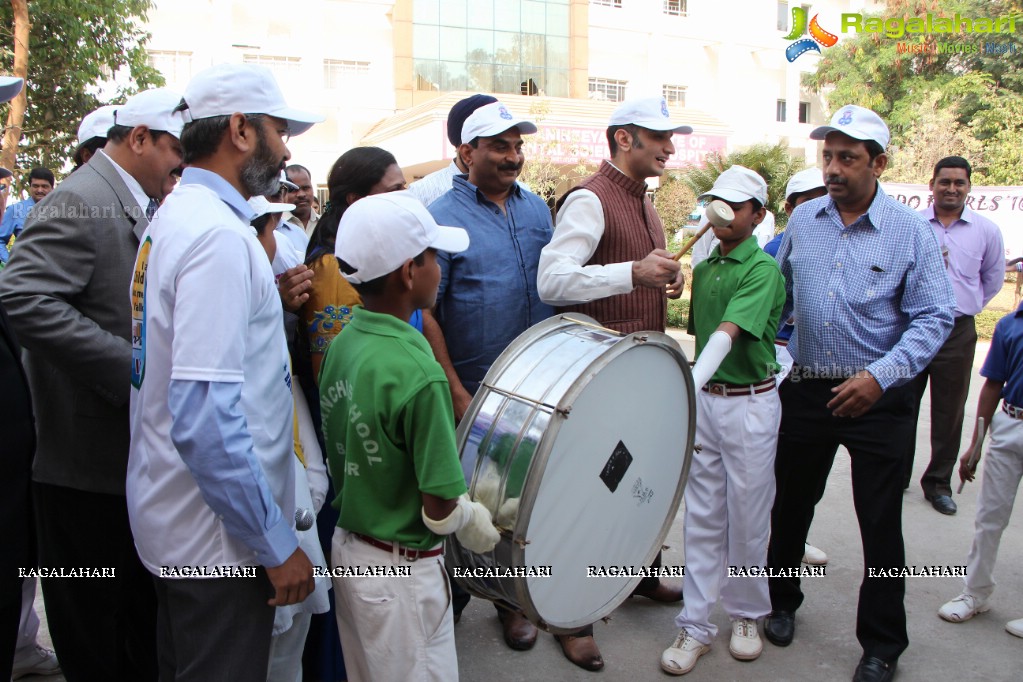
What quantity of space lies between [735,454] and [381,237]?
6.89ft

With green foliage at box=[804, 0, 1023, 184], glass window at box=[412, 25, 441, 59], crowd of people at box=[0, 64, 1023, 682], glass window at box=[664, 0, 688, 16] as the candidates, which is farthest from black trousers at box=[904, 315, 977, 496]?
glass window at box=[664, 0, 688, 16]

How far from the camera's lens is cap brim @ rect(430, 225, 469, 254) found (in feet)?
7.52

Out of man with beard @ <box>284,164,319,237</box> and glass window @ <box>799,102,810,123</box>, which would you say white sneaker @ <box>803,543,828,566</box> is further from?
glass window @ <box>799,102,810,123</box>

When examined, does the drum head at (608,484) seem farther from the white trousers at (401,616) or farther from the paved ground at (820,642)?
the paved ground at (820,642)

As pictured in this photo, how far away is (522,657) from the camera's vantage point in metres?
3.64

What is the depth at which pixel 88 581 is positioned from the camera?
276 cm

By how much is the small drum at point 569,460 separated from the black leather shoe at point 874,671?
1.26 metres

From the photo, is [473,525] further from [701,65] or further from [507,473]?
[701,65]

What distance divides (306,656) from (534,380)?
1708mm

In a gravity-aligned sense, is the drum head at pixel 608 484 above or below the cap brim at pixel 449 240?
below

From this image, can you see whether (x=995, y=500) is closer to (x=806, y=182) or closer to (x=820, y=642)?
(x=820, y=642)

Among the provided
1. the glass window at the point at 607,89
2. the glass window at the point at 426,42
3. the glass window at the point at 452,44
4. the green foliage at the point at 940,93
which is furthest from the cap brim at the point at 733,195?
the glass window at the point at 607,89

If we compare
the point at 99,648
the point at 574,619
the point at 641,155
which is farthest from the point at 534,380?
the point at 99,648

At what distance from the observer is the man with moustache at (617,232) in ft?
11.1
